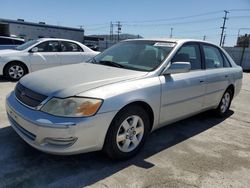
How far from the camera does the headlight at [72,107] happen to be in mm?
2691

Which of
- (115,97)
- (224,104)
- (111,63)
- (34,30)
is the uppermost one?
(34,30)

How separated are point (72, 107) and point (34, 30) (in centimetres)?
4224

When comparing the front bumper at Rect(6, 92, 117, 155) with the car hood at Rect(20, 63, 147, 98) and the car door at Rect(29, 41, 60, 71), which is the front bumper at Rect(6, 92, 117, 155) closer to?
the car hood at Rect(20, 63, 147, 98)

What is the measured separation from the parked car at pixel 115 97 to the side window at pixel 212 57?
41 millimetres

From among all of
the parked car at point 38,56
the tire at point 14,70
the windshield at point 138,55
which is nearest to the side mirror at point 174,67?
the windshield at point 138,55

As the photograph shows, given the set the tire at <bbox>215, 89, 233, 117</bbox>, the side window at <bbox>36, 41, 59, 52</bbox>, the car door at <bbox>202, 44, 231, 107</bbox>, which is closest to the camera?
the car door at <bbox>202, 44, 231, 107</bbox>

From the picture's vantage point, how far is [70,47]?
9.15 m

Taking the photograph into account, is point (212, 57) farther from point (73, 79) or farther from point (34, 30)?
point (34, 30)

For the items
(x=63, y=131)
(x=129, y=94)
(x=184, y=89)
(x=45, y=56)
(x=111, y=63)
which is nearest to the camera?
(x=63, y=131)

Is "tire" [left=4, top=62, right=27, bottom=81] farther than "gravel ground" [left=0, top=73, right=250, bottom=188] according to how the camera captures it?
Yes

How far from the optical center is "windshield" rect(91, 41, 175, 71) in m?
3.76

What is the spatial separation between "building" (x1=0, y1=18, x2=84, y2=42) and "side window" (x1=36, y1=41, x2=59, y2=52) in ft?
101

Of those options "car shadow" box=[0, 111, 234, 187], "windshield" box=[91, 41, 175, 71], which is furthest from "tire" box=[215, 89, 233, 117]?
"windshield" box=[91, 41, 175, 71]

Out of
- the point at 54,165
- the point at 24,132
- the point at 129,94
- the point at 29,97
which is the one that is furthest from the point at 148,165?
the point at 29,97
